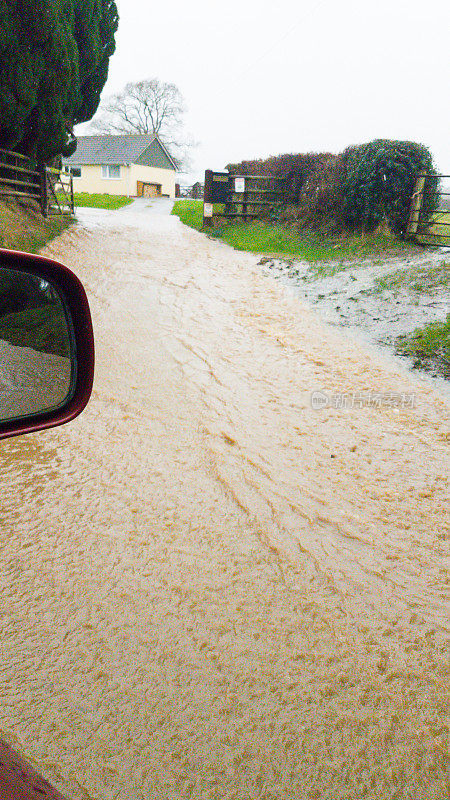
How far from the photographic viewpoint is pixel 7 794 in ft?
2.58

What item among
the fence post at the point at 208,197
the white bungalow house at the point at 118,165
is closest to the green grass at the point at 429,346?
the fence post at the point at 208,197

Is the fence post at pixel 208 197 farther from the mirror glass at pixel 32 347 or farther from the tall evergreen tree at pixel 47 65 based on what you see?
the mirror glass at pixel 32 347

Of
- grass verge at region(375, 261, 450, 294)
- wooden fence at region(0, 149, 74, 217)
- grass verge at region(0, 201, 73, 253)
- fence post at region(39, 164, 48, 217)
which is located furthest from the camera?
fence post at region(39, 164, 48, 217)

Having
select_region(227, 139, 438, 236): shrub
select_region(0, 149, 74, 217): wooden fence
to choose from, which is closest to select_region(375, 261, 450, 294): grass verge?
select_region(227, 139, 438, 236): shrub

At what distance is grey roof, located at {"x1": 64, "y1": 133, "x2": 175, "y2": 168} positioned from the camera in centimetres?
4247

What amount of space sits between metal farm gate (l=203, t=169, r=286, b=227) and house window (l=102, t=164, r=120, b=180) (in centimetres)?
3040

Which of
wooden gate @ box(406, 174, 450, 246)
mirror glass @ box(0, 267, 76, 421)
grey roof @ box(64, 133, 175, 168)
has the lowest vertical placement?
mirror glass @ box(0, 267, 76, 421)

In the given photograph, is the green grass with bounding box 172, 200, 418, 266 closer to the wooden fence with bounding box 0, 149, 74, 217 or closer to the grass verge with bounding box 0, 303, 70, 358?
the wooden fence with bounding box 0, 149, 74, 217

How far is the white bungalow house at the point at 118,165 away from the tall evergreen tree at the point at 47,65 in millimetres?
31652

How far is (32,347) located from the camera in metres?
1.53

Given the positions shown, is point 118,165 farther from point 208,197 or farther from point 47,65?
point 47,65

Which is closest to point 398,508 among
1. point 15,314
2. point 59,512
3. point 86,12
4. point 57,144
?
point 59,512

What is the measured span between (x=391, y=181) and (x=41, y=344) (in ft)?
38.4

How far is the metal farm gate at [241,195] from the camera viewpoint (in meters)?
15.7
